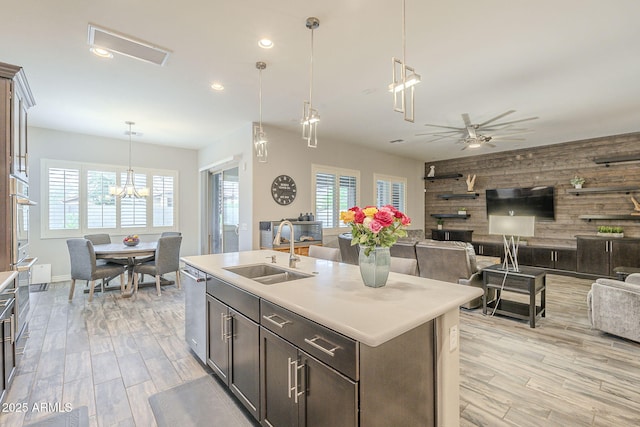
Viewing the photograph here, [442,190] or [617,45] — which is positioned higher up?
[617,45]

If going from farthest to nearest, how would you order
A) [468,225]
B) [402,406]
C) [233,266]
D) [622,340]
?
[468,225] < [622,340] < [233,266] < [402,406]

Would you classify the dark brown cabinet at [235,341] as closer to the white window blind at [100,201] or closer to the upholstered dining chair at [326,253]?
the upholstered dining chair at [326,253]

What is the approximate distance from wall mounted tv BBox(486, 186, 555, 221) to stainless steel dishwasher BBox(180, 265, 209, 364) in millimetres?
7433

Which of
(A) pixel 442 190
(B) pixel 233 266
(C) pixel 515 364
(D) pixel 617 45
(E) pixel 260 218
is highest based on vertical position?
(D) pixel 617 45

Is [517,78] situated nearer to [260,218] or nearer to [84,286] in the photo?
[260,218]

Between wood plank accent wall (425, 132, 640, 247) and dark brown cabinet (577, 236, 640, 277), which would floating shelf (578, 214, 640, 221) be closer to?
wood plank accent wall (425, 132, 640, 247)

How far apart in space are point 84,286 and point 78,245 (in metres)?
1.51

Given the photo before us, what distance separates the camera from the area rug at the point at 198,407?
1.99 m

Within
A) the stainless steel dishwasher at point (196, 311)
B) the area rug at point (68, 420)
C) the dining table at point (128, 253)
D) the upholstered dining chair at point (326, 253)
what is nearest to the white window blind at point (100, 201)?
the dining table at point (128, 253)

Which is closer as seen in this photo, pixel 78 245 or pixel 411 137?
pixel 78 245

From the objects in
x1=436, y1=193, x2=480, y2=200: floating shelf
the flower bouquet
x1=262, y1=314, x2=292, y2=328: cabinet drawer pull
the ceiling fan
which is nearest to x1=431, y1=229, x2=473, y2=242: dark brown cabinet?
x1=436, y1=193, x2=480, y2=200: floating shelf

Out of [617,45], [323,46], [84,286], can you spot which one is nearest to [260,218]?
[323,46]

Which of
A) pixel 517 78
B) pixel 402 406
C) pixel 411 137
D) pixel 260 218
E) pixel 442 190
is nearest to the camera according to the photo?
pixel 402 406

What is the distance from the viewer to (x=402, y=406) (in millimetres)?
1384
